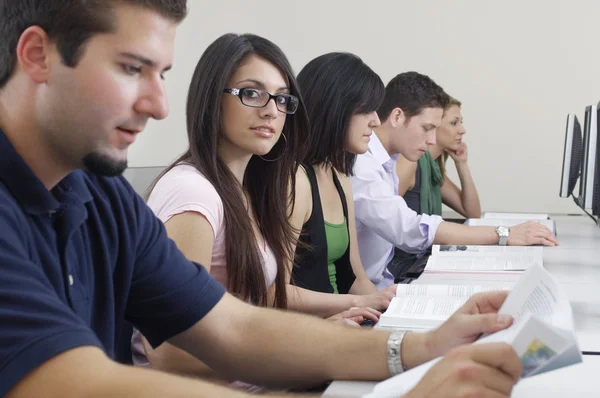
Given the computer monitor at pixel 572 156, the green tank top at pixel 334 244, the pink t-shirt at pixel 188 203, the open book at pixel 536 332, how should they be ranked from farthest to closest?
the computer monitor at pixel 572 156 < the green tank top at pixel 334 244 < the pink t-shirt at pixel 188 203 < the open book at pixel 536 332

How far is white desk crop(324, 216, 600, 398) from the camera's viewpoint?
3.42 ft

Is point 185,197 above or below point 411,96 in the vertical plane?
below

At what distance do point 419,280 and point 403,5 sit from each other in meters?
2.87

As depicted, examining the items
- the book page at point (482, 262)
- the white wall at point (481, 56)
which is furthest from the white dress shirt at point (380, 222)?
the white wall at point (481, 56)

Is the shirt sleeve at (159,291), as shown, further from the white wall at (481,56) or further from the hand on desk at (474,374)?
the white wall at (481,56)

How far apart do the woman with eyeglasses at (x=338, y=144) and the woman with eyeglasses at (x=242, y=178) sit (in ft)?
1.17

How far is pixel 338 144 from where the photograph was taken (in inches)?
98.0

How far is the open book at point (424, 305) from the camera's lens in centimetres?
140

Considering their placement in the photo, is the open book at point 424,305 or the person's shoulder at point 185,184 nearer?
the open book at point 424,305

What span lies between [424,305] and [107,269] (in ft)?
2.33

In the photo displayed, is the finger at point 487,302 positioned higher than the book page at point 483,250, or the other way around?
the finger at point 487,302

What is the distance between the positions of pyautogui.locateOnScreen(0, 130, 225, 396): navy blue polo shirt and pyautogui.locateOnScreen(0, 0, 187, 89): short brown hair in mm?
120

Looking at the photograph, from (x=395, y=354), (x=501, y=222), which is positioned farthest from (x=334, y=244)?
(x=395, y=354)

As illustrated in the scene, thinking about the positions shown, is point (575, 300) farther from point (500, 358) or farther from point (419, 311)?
point (500, 358)
